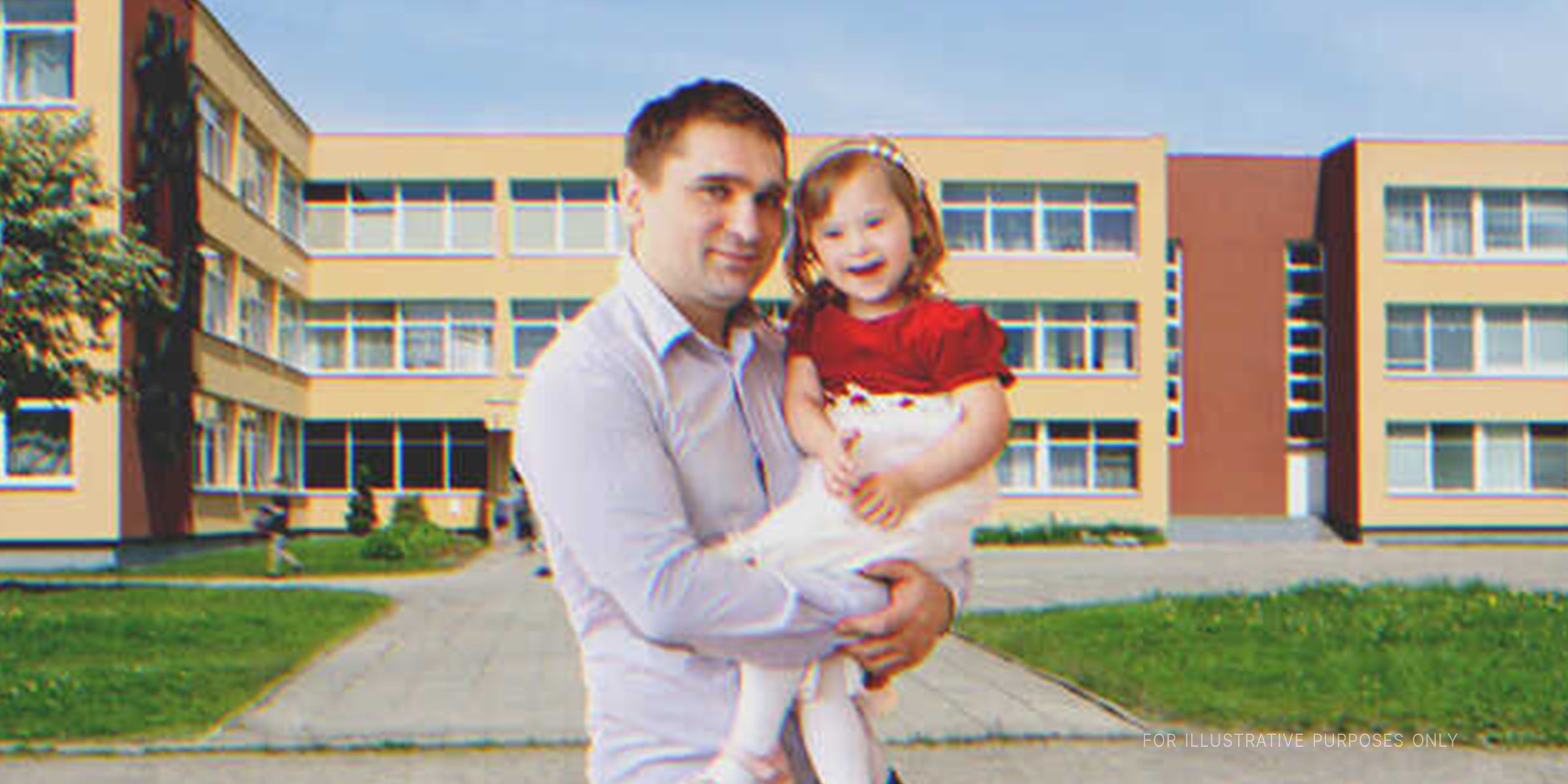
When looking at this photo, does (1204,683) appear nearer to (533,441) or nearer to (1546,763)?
(1546,763)

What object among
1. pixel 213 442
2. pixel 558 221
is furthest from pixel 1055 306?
pixel 213 442

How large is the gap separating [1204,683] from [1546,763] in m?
2.69

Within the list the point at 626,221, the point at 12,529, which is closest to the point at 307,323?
the point at 12,529

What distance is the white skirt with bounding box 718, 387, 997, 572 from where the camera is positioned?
8.22 ft

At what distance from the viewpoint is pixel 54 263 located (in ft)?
58.9

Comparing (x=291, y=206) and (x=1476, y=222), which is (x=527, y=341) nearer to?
(x=291, y=206)

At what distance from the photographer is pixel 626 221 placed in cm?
277

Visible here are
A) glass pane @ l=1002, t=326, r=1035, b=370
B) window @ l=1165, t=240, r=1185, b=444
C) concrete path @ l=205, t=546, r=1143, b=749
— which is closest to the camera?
concrete path @ l=205, t=546, r=1143, b=749

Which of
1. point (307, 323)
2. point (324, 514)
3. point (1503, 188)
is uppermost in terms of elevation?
point (1503, 188)

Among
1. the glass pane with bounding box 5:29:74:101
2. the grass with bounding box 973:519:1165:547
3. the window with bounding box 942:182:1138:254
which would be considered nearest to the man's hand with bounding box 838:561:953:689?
the glass pane with bounding box 5:29:74:101

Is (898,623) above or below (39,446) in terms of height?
below

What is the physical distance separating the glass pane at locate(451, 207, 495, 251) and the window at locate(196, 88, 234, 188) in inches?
381

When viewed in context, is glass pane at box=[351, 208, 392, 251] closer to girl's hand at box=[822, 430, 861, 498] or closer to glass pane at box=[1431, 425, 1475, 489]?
glass pane at box=[1431, 425, 1475, 489]

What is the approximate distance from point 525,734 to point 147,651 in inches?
215
